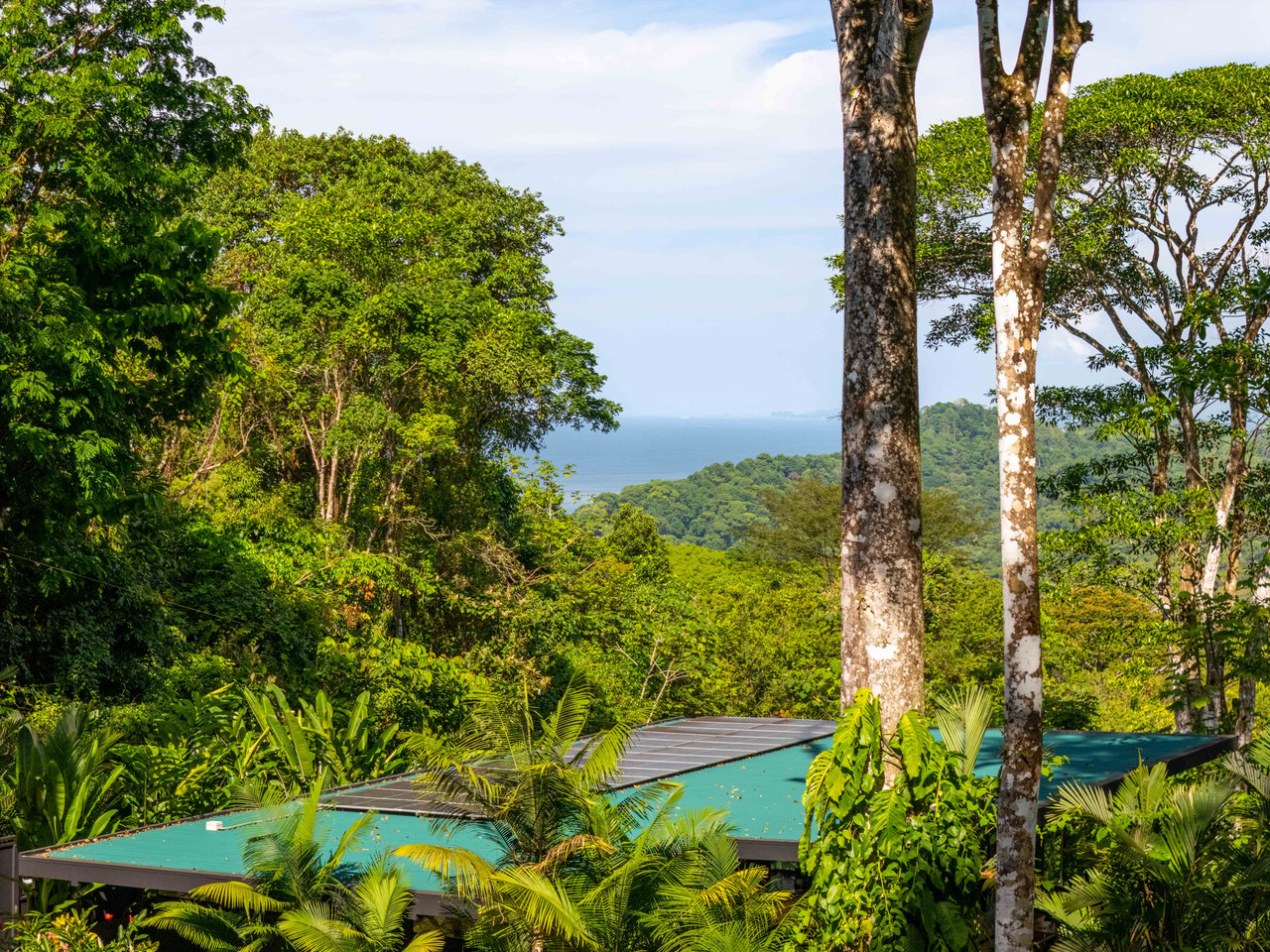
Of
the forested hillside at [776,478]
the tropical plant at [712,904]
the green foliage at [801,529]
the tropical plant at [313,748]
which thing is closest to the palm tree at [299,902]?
the tropical plant at [712,904]

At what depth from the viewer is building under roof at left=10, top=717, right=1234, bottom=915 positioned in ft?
23.6

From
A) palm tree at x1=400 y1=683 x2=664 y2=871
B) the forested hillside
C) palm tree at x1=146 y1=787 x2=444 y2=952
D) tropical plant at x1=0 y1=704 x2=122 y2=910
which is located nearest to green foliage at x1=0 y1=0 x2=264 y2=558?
tropical plant at x1=0 y1=704 x2=122 y2=910

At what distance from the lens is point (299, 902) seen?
6.95 m

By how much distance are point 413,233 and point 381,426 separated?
11.8 feet

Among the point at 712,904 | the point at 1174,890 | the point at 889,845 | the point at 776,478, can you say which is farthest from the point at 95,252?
the point at 776,478

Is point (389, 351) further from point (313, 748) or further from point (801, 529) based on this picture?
point (801, 529)

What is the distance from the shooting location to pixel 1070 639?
24844 mm

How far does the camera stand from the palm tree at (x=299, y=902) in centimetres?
654

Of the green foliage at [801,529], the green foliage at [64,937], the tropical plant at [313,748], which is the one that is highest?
the green foliage at [801,529]

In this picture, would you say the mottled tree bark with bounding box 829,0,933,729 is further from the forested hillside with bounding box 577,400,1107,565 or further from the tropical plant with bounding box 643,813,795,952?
the forested hillside with bounding box 577,400,1107,565

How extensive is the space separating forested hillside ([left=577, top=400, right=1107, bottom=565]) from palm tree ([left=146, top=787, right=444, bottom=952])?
2270 inches

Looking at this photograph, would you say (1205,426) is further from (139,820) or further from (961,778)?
(139,820)

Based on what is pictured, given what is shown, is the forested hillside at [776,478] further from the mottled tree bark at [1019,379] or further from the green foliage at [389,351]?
Answer: the mottled tree bark at [1019,379]

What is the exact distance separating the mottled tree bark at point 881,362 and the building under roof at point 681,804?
1467 mm
